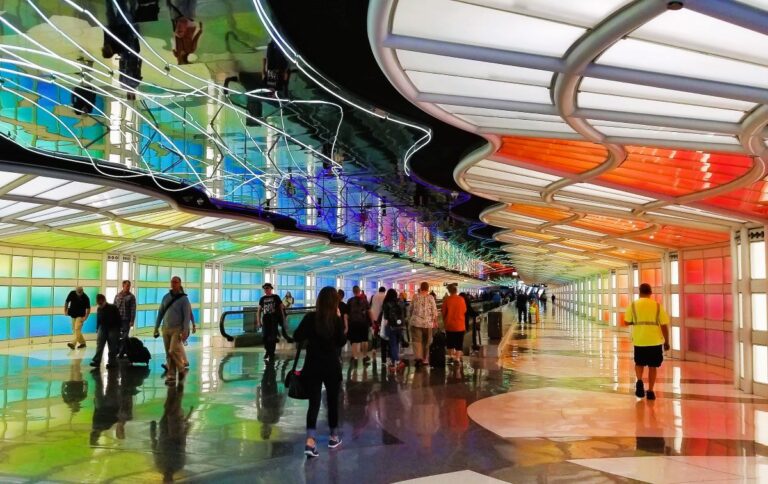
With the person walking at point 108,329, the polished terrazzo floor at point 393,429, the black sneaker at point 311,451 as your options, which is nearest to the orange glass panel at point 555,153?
the polished terrazzo floor at point 393,429

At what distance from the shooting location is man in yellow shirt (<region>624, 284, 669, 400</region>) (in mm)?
10070

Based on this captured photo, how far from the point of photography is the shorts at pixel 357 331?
13602 mm

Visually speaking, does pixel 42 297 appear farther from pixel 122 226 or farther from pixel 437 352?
pixel 437 352

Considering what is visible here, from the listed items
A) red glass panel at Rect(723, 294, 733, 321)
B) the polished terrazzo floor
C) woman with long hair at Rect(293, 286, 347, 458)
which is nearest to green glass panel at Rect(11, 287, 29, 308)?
the polished terrazzo floor

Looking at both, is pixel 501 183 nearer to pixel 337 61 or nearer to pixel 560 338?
pixel 337 61

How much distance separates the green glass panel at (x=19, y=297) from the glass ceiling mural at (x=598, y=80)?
659 inches

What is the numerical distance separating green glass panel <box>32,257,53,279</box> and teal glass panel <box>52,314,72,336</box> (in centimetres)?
145

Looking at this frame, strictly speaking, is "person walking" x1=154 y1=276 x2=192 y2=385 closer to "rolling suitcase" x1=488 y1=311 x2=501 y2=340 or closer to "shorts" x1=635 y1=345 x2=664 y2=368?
"shorts" x1=635 y1=345 x2=664 y2=368

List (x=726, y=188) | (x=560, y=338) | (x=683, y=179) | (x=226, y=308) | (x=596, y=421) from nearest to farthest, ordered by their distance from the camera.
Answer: (x=596, y=421)
(x=726, y=188)
(x=683, y=179)
(x=560, y=338)
(x=226, y=308)

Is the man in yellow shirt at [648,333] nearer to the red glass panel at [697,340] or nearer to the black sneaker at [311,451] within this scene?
the black sneaker at [311,451]

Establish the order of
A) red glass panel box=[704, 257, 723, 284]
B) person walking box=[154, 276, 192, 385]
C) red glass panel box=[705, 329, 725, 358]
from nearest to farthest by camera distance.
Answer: person walking box=[154, 276, 192, 385], red glass panel box=[705, 329, 725, 358], red glass panel box=[704, 257, 723, 284]

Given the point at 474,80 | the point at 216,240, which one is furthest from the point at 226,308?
the point at 474,80

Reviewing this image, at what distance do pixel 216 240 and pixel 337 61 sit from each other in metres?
18.0

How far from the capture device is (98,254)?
78.9 ft
